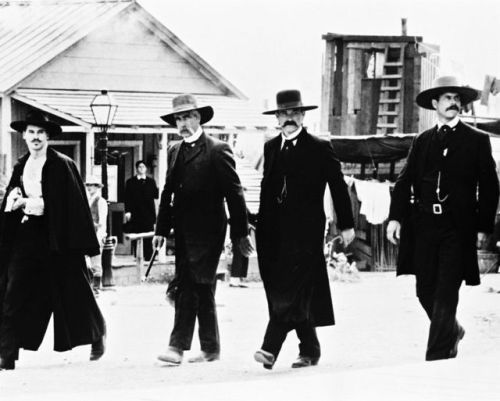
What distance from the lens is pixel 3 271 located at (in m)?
10.7

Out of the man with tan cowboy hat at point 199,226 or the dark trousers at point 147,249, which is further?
the dark trousers at point 147,249

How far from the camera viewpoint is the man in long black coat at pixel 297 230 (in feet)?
32.4

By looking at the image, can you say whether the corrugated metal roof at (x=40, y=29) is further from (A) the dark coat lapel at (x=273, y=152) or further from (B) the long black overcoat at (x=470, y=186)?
(B) the long black overcoat at (x=470, y=186)

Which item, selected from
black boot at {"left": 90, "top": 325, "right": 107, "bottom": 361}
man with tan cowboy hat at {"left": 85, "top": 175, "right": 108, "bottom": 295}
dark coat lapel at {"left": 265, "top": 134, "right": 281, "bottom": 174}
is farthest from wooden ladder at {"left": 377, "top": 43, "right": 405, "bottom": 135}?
dark coat lapel at {"left": 265, "top": 134, "right": 281, "bottom": 174}

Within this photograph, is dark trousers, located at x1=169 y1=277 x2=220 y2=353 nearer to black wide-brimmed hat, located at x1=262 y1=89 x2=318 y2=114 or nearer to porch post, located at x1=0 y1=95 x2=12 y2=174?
black wide-brimmed hat, located at x1=262 y1=89 x2=318 y2=114

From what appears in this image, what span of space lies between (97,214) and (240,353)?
8.20 meters

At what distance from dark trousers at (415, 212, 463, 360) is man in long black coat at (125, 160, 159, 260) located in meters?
14.1

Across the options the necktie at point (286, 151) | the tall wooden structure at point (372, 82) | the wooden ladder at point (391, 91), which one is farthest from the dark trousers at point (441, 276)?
the wooden ladder at point (391, 91)

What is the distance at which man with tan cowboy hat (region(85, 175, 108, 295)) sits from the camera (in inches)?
746

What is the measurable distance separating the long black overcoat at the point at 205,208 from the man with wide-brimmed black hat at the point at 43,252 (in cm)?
75

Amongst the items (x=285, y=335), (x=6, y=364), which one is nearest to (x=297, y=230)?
(x=285, y=335)

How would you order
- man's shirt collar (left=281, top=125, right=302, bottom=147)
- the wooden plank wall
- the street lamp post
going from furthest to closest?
the wooden plank wall, the street lamp post, man's shirt collar (left=281, top=125, right=302, bottom=147)

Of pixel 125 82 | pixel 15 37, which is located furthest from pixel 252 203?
pixel 15 37

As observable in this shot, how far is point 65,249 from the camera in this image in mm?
10680
